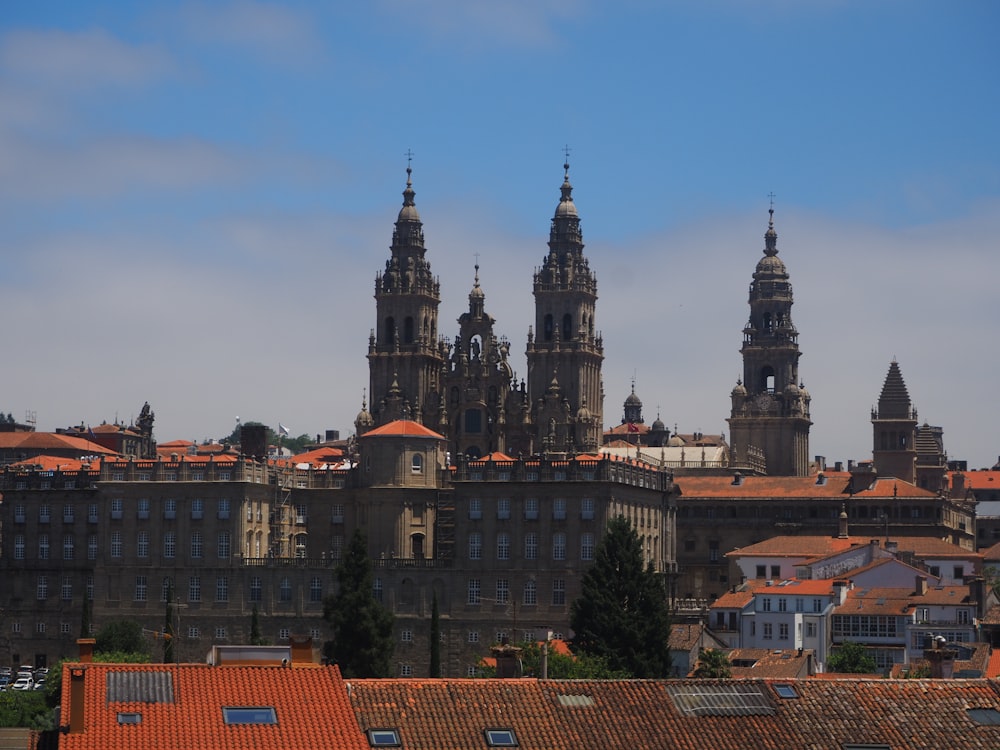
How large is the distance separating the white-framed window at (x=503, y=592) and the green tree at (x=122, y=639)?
75.1 ft

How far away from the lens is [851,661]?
122 m

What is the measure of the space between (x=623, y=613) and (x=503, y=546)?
26.8m

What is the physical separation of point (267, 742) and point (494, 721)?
5.99m

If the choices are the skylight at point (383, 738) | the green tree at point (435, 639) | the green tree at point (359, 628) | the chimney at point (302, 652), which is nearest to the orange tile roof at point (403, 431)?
the green tree at point (435, 639)

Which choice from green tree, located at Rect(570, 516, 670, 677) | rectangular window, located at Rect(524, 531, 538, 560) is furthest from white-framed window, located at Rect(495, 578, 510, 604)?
green tree, located at Rect(570, 516, 670, 677)

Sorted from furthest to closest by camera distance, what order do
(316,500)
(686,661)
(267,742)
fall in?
(316,500)
(686,661)
(267,742)

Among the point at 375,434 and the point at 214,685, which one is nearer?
the point at 214,685

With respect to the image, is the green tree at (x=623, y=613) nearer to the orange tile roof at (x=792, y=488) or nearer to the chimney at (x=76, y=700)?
the orange tile roof at (x=792, y=488)

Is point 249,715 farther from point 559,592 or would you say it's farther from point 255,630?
point 559,592

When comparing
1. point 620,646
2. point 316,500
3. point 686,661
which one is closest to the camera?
point 620,646

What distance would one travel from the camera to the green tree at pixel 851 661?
4756 inches

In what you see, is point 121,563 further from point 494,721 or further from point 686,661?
point 494,721

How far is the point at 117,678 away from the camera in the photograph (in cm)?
5216

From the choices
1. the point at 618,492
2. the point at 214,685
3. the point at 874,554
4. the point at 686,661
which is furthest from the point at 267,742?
the point at 874,554
